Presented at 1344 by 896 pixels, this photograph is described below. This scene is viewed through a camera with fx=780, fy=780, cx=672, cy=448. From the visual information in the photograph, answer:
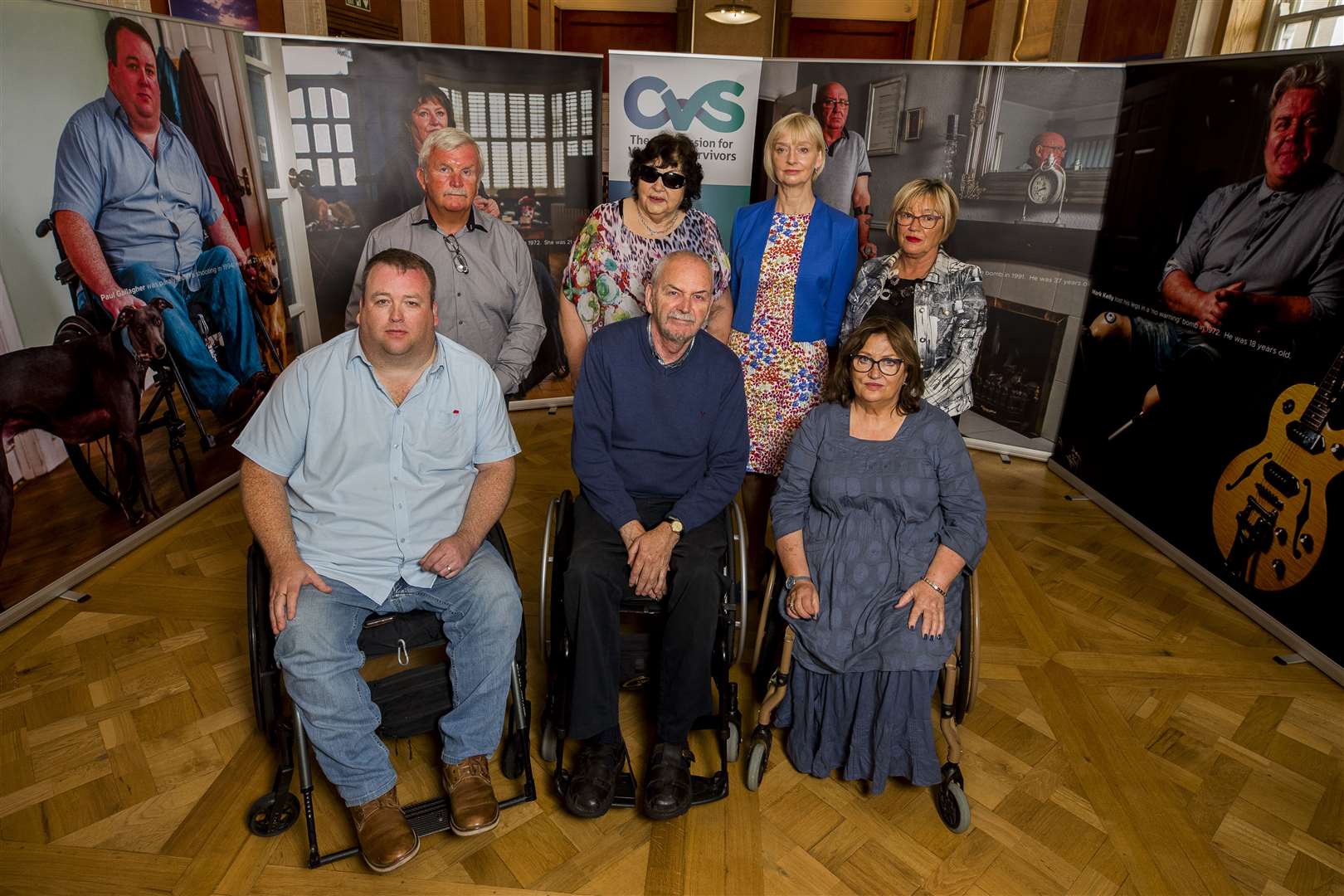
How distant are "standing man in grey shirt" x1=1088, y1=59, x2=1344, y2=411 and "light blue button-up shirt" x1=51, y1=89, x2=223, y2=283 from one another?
14.1 ft

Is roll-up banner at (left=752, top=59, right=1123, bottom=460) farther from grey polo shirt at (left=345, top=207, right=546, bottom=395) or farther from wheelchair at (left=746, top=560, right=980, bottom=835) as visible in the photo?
wheelchair at (left=746, top=560, right=980, bottom=835)

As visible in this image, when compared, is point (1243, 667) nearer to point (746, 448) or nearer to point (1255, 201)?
point (1255, 201)

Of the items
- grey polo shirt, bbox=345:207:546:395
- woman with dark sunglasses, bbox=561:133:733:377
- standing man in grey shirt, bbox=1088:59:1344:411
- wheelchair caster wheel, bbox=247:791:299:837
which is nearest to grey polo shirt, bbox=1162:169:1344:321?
standing man in grey shirt, bbox=1088:59:1344:411

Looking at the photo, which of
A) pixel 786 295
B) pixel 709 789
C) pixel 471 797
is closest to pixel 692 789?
pixel 709 789

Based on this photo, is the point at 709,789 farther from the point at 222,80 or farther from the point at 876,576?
the point at 222,80

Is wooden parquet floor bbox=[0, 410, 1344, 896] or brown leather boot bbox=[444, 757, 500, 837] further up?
brown leather boot bbox=[444, 757, 500, 837]

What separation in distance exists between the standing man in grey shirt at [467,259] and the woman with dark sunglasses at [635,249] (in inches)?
25.0

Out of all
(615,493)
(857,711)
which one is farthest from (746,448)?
(857,711)

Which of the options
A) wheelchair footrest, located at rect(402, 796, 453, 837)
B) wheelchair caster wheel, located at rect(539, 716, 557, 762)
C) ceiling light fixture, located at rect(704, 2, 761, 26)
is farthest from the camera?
ceiling light fixture, located at rect(704, 2, 761, 26)

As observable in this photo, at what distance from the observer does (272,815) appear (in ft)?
6.48

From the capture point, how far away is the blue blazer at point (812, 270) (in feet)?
8.73

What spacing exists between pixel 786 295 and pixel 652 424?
79 centimetres

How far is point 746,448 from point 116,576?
264 cm

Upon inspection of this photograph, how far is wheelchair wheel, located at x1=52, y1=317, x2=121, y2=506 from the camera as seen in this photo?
9.37ft
